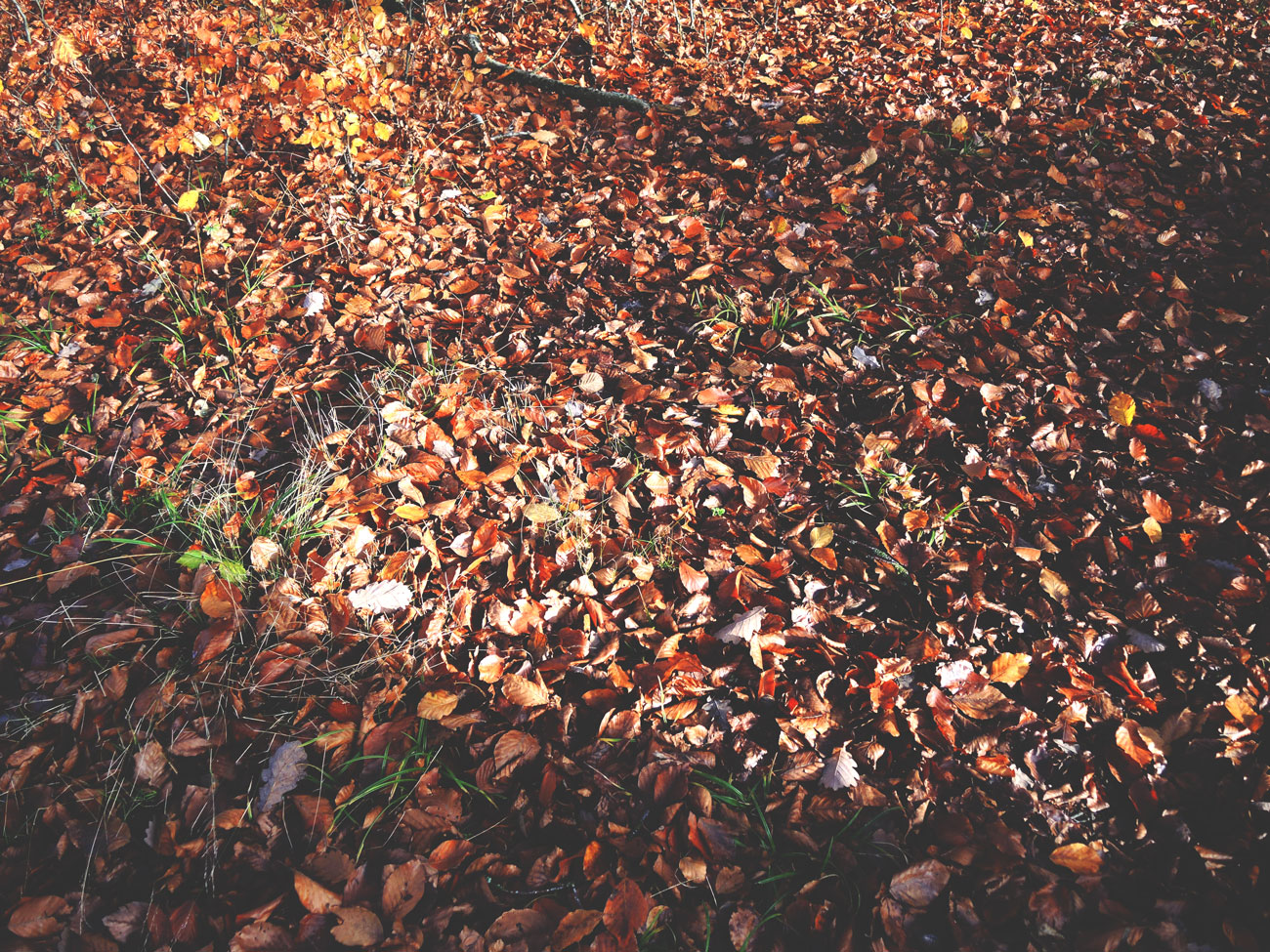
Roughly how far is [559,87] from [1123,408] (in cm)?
340

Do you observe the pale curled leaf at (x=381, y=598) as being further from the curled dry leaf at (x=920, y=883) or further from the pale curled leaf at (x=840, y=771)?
the curled dry leaf at (x=920, y=883)

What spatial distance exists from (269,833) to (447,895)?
0.44 metres

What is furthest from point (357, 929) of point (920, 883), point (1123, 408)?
point (1123, 408)

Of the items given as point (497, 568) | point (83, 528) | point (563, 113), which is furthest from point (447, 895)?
point (563, 113)

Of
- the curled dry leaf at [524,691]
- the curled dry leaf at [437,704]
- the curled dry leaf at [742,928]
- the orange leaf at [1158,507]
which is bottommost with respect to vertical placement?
the curled dry leaf at [437,704]

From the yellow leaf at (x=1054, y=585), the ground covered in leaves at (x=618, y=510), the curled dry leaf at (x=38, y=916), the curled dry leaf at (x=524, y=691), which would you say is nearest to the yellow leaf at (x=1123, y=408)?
the ground covered in leaves at (x=618, y=510)

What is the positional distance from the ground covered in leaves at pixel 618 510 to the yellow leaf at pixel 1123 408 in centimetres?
1

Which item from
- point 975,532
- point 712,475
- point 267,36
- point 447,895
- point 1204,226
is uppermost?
point 1204,226

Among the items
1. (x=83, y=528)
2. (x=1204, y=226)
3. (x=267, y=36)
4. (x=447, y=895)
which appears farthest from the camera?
(x=267, y=36)

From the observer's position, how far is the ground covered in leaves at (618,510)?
145cm

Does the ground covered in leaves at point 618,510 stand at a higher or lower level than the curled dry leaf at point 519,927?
higher

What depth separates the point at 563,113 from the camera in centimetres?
373

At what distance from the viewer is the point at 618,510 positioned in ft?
6.86

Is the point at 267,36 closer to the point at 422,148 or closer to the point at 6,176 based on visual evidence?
the point at 422,148
